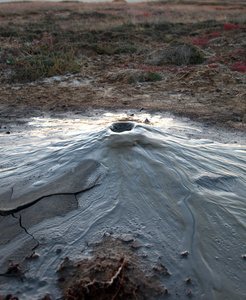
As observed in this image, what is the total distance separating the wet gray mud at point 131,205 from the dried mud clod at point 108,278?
87 mm

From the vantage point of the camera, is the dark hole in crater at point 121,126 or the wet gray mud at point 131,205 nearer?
the wet gray mud at point 131,205

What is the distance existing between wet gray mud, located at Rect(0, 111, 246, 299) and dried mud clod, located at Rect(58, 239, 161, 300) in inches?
3.4

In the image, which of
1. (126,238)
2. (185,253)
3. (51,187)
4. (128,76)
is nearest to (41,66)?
(128,76)

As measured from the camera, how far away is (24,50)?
1023 centimetres

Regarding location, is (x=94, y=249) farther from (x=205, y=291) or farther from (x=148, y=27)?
(x=148, y=27)

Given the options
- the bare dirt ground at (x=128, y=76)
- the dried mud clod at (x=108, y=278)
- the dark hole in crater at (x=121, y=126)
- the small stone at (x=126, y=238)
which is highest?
the dried mud clod at (x=108, y=278)

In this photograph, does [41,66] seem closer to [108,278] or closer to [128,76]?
[128,76]

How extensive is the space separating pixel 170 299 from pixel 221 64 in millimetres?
9160

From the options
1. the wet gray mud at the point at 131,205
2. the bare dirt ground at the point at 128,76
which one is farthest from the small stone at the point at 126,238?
the bare dirt ground at the point at 128,76

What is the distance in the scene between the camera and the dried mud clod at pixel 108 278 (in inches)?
75.2

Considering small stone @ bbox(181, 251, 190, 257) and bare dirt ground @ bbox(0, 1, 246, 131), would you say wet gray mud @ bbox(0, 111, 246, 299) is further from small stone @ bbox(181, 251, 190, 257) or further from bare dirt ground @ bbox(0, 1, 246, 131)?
bare dirt ground @ bbox(0, 1, 246, 131)

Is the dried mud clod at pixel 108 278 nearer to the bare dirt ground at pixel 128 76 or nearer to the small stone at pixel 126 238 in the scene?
the small stone at pixel 126 238

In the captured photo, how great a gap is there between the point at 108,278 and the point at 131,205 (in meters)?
1.04

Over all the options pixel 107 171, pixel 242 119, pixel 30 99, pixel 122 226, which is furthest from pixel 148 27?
pixel 122 226
